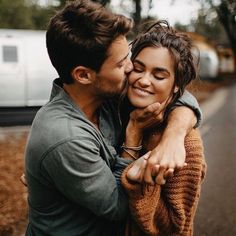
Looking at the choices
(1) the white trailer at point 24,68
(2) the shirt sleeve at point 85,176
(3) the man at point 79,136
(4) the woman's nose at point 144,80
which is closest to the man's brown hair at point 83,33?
(3) the man at point 79,136

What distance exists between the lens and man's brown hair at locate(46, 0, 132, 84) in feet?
6.09

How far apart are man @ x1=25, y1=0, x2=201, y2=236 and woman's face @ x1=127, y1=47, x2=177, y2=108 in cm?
7

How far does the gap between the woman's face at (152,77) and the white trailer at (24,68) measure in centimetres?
1101

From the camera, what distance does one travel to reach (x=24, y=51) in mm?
12953

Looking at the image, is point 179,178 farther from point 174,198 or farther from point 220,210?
point 220,210

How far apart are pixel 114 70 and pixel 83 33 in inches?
9.1

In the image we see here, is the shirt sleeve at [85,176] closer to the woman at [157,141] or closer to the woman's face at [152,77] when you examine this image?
the woman at [157,141]

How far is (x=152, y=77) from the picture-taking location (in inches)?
81.7

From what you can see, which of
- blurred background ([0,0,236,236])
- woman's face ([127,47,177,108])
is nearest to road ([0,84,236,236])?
blurred background ([0,0,236,236])

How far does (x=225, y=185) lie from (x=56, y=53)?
5.39 m

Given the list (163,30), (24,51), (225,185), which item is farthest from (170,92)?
(24,51)

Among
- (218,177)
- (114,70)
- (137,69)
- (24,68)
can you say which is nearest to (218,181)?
(218,177)

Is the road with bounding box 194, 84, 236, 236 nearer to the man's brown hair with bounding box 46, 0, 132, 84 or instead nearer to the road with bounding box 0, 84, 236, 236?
the road with bounding box 0, 84, 236, 236

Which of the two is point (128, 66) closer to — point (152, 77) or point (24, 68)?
point (152, 77)
